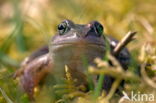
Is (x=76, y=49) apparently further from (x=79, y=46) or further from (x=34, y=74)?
(x=34, y=74)

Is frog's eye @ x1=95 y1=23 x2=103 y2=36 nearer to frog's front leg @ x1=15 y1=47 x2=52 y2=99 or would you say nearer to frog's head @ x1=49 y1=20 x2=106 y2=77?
frog's head @ x1=49 y1=20 x2=106 y2=77

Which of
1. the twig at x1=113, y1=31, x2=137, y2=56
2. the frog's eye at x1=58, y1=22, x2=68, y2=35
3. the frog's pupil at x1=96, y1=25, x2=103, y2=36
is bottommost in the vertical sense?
the twig at x1=113, y1=31, x2=137, y2=56

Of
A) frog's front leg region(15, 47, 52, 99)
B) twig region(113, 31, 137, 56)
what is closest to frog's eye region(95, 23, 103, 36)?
twig region(113, 31, 137, 56)

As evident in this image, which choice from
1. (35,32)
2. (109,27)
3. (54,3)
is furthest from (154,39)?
(54,3)

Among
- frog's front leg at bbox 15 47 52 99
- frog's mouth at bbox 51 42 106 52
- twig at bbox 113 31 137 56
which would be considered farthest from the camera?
frog's front leg at bbox 15 47 52 99

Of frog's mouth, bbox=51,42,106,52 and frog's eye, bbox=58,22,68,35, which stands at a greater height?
frog's eye, bbox=58,22,68,35
